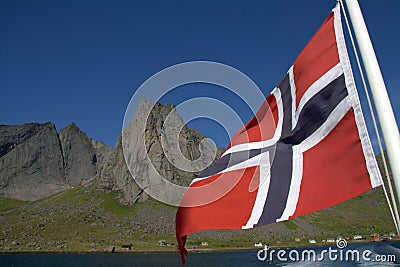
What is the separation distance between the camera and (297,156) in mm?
8711

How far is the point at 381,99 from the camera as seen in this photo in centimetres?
546

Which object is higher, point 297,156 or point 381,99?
point 297,156

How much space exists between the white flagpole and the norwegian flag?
132cm

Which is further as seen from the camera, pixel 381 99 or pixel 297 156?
pixel 297 156

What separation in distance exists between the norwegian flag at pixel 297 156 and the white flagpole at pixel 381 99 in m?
1.32

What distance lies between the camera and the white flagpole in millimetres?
5264

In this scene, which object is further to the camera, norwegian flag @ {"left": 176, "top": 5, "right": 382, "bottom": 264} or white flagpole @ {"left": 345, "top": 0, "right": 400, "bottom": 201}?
norwegian flag @ {"left": 176, "top": 5, "right": 382, "bottom": 264}

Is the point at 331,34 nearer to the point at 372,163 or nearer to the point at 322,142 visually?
the point at 322,142

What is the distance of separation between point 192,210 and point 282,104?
3.10 m

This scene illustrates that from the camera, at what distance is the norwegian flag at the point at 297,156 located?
23.8 ft

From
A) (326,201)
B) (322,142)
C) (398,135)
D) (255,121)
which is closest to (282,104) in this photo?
(255,121)

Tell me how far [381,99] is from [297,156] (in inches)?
134

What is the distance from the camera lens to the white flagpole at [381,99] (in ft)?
17.3

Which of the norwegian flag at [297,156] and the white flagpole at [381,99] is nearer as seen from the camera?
the white flagpole at [381,99]
